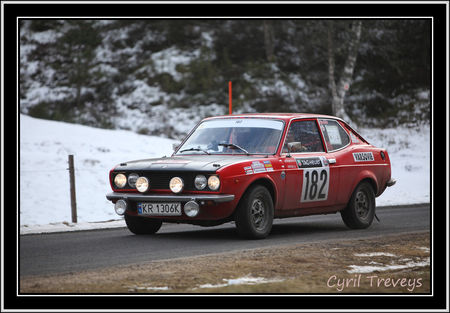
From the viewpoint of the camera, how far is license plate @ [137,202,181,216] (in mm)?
9219

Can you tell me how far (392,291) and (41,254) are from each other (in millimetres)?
4200

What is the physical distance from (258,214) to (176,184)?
1.14m

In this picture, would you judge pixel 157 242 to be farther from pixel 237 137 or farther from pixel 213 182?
pixel 237 137

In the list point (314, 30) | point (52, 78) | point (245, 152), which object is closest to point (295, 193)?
point (245, 152)

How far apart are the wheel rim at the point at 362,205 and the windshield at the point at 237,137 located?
192 cm

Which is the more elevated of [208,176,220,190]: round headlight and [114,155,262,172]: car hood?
[114,155,262,172]: car hood

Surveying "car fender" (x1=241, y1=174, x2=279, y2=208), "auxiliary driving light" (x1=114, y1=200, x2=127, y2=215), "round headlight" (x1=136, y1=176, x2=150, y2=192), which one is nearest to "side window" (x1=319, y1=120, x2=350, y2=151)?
"car fender" (x1=241, y1=174, x2=279, y2=208)

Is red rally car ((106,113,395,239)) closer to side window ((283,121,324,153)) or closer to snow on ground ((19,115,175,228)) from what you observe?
side window ((283,121,324,153))

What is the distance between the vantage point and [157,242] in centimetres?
941

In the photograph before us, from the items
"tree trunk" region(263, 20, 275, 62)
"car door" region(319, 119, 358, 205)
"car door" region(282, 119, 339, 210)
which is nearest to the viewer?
"car door" region(282, 119, 339, 210)

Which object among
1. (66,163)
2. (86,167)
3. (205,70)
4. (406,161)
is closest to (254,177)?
(86,167)

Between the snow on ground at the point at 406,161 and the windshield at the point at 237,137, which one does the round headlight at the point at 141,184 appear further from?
the snow on ground at the point at 406,161

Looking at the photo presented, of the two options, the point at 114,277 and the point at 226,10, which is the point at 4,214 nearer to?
the point at 114,277

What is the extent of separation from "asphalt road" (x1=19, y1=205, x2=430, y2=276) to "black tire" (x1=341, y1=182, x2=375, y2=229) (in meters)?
0.16
